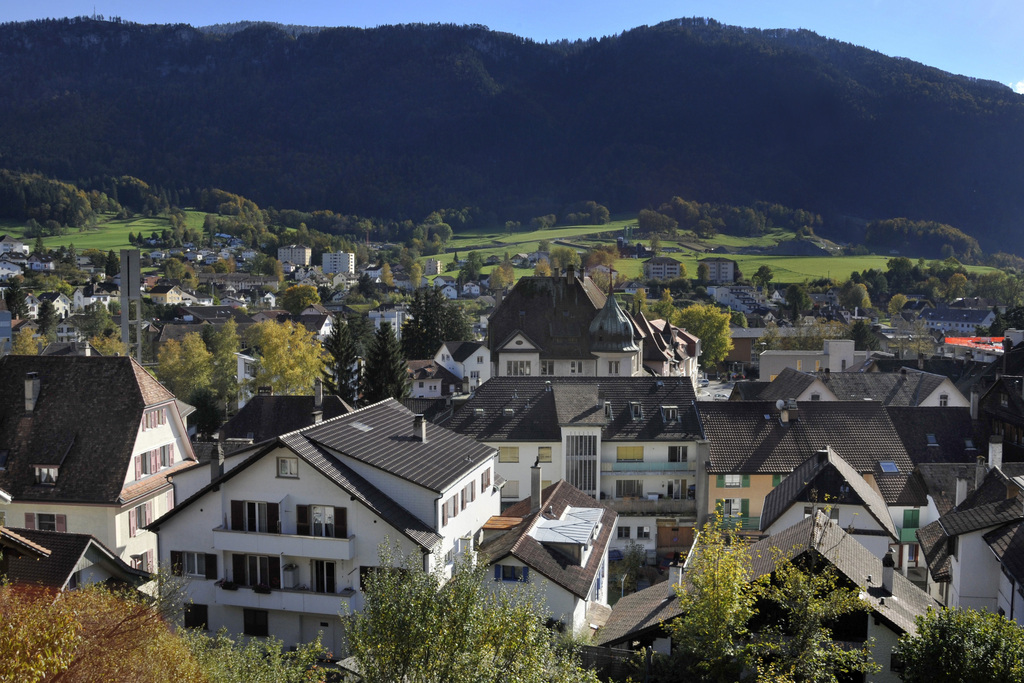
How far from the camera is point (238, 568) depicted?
83.9 feet

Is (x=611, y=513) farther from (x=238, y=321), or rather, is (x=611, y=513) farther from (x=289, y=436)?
(x=238, y=321)

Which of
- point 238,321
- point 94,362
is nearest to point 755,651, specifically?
point 94,362

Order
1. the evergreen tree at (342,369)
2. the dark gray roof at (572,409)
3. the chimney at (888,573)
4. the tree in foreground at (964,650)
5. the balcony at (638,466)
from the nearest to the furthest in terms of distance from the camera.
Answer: the tree in foreground at (964,650)
the chimney at (888,573)
the balcony at (638,466)
the dark gray roof at (572,409)
the evergreen tree at (342,369)

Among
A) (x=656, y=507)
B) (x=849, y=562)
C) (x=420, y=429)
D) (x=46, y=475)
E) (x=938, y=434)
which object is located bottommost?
(x=656, y=507)

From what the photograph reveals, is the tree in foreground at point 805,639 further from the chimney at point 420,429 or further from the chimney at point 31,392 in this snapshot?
the chimney at point 31,392

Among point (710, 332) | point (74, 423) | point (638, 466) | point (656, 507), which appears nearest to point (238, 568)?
point (74, 423)

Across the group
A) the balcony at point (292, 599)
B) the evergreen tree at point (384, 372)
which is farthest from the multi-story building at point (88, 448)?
the evergreen tree at point (384, 372)

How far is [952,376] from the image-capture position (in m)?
71.8

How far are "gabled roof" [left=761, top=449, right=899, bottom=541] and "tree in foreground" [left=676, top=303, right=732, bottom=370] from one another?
87356 millimetres

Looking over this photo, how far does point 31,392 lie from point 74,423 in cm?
200

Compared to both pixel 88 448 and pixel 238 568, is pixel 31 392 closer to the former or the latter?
pixel 88 448

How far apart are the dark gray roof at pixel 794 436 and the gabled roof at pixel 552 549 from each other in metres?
10.6

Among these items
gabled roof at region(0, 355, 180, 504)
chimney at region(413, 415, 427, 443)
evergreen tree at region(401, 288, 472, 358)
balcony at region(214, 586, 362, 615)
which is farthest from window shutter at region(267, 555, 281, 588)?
evergreen tree at region(401, 288, 472, 358)

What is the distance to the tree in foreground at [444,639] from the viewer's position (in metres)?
14.2
